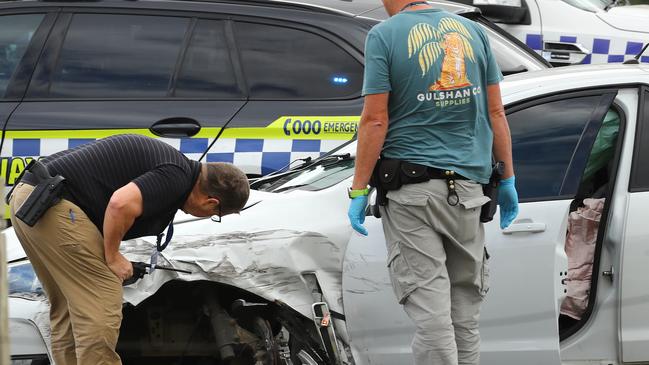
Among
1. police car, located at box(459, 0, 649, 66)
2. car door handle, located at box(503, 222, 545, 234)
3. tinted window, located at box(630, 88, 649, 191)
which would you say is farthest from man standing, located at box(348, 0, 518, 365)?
police car, located at box(459, 0, 649, 66)

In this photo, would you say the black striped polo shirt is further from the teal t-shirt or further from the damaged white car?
the teal t-shirt

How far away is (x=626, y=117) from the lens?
12.9 ft

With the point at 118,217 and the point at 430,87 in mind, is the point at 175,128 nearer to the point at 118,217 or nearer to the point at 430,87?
the point at 118,217

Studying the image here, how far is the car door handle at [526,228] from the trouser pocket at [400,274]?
439 millimetres

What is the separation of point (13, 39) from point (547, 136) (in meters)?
2.92

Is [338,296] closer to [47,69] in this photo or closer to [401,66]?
[401,66]

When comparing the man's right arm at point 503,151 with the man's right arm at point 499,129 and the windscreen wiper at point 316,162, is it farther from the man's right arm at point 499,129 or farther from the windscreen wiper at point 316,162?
the windscreen wiper at point 316,162

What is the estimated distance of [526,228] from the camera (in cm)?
372

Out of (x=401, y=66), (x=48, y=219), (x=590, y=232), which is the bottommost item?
(x=590, y=232)

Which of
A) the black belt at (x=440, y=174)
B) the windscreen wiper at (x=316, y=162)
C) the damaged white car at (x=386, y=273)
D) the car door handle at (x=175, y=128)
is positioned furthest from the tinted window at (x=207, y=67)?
the black belt at (x=440, y=174)

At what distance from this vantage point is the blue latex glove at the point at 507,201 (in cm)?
362

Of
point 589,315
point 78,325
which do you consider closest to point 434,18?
point 589,315

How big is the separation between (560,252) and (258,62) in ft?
7.40

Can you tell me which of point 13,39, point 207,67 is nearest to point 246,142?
point 207,67
